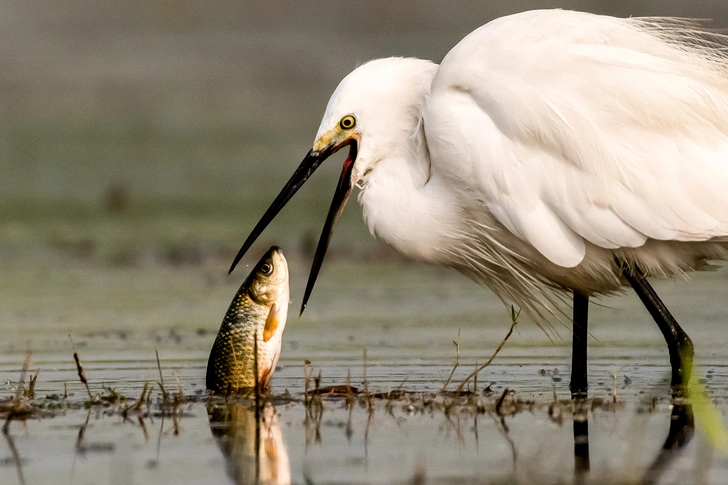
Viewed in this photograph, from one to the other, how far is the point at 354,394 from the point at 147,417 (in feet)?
3.14

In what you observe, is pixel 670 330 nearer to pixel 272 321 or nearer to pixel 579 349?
pixel 579 349

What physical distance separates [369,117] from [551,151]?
2.94 ft

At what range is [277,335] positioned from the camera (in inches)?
259

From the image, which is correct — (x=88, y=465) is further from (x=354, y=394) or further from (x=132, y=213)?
(x=132, y=213)

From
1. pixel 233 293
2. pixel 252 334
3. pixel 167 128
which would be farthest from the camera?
pixel 167 128

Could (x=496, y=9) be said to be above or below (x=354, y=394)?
above

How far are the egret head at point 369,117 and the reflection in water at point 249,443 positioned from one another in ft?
4.28

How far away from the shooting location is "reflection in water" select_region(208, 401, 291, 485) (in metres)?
4.81

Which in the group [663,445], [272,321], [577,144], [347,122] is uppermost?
[347,122]

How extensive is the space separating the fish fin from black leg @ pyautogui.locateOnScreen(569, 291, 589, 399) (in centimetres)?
139

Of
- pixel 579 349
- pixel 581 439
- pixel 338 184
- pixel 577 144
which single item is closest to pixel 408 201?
pixel 338 184

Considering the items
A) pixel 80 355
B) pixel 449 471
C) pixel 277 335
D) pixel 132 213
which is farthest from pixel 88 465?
pixel 132 213

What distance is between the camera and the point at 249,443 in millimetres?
5328

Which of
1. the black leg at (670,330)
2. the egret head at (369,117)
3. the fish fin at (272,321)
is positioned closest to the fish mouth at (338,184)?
the egret head at (369,117)
